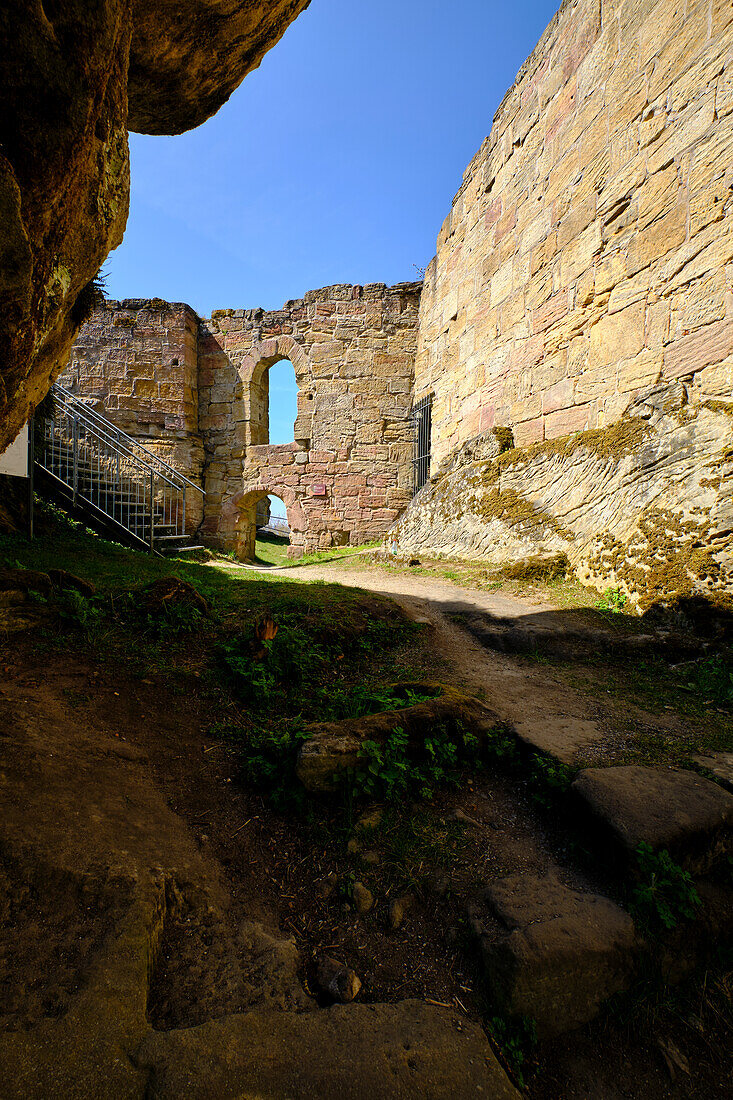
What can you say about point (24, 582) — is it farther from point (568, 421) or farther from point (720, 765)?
point (568, 421)

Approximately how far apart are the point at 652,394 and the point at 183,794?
17.9 feet

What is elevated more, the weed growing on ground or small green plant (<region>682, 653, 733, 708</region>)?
small green plant (<region>682, 653, 733, 708</region>)

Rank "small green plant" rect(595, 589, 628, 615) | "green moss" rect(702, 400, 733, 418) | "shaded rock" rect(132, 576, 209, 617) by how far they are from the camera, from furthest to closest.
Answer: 1. "small green plant" rect(595, 589, 628, 615)
2. "green moss" rect(702, 400, 733, 418)
3. "shaded rock" rect(132, 576, 209, 617)

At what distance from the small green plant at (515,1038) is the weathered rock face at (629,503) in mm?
3331

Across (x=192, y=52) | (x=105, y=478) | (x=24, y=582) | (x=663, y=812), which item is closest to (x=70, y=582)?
(x=24, y=582)

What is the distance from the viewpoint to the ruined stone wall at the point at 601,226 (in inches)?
171

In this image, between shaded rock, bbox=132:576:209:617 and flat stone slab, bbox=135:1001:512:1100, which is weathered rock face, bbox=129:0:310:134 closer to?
shaded rock, bbox=132:576:209:617

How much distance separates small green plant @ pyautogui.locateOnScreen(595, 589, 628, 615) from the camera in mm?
4216

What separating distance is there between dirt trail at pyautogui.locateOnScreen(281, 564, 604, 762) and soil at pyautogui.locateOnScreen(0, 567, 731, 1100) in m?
0.03

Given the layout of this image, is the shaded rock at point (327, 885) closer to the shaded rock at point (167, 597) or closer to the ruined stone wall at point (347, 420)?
the shaded rock at point (167, 597)

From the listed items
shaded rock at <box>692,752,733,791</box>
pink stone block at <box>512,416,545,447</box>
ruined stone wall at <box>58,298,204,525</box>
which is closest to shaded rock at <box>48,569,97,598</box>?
shaded rock at <box>692,752,733,791</box>

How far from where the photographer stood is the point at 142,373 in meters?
10.8

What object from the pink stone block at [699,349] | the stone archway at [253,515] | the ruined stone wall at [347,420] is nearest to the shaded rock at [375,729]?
the pink stone block at [699,349]

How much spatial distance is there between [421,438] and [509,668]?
302 inches
